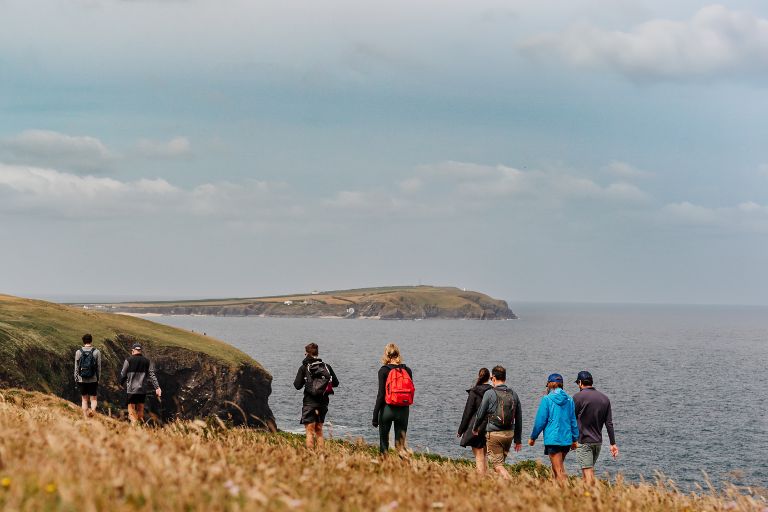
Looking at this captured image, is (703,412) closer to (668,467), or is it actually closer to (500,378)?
(668,467)

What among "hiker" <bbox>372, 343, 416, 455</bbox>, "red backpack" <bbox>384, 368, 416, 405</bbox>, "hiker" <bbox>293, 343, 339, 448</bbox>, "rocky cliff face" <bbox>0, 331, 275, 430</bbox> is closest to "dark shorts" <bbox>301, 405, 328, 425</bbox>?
"hiker" <bbox>293, 343, 339, 448</bbox>

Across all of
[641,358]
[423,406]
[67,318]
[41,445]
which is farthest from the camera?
[641,358]

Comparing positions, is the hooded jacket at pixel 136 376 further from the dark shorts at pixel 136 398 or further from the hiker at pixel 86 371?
the hiker at pixel 86 371

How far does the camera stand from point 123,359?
54.9 metres

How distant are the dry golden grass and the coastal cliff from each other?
34.5 m

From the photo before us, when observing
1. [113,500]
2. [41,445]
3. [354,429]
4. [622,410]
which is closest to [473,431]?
[41,445]

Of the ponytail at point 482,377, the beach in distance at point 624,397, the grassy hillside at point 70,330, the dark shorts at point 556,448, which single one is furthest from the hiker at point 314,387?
the grassy hillside at point 70,330

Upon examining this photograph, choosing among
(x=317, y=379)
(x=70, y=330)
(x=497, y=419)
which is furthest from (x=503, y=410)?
(x=70, y=330)

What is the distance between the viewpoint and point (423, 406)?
272 feet

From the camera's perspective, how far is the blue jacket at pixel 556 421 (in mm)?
16141

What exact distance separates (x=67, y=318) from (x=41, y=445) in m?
50.8

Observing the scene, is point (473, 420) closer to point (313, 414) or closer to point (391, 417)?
point (391, 417)

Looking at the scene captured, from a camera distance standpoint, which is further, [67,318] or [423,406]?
[423,406]

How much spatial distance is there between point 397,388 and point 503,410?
235cm
